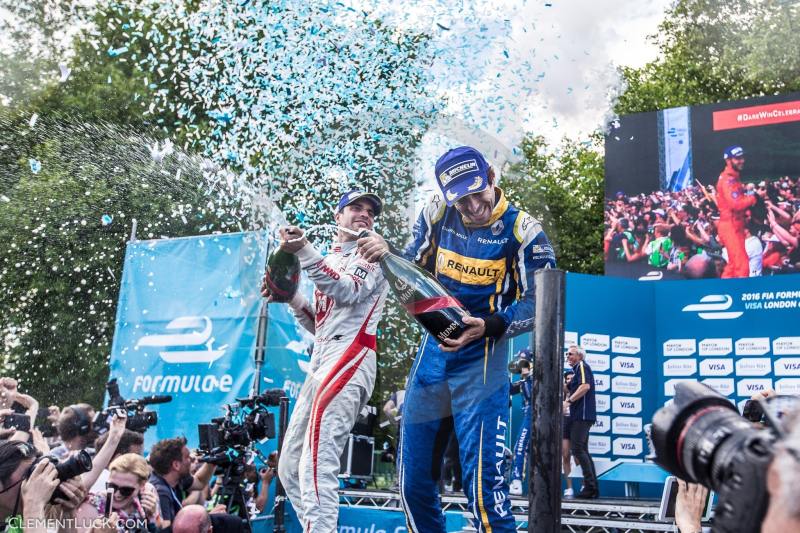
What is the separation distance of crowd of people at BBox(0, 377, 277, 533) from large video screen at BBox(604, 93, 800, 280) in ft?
30.4

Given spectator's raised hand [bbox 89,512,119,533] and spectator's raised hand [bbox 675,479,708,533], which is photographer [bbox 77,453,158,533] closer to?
spectator's raised hand [bbox 89,512,119,533]

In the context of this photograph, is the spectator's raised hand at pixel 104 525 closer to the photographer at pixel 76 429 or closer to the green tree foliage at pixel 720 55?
the photographer at pixel 76 429

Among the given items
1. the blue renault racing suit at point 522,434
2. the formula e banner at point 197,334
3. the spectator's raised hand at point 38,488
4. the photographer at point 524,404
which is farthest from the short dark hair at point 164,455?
the blue renault racing suit at point 522,434

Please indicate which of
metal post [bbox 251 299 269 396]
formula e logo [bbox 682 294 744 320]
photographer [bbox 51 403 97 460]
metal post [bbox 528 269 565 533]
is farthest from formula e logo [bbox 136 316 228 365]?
formula e logo [bbox 682 294 744 320]

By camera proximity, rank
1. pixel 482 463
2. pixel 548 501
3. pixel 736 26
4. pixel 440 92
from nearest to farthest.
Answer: pixel 548 501, pixel 482 463, pixel 440 92, pixel 736 26

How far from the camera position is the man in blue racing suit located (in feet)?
12.6

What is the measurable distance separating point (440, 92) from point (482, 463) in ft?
6.50

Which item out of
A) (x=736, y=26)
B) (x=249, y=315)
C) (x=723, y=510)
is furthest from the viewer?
(x=736, y=26)

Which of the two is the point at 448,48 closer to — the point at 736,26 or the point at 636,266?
the point at 636,266

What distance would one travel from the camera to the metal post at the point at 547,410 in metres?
2.62

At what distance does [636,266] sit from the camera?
15539mm

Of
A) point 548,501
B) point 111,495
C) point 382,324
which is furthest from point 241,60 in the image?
point 548,501

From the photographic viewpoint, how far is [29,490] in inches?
141

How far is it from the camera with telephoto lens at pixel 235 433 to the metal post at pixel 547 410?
4.79 meters
